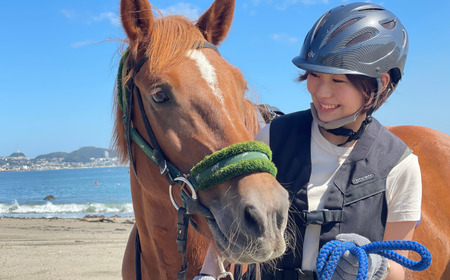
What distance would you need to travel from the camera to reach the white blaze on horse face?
1837 millimetres

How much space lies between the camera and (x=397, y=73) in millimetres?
2029

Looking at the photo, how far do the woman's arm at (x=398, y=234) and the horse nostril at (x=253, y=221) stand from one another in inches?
23.7

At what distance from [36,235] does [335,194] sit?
1160cm

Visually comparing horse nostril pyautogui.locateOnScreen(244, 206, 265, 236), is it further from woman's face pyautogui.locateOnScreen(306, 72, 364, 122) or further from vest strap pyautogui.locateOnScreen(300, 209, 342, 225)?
woman's face pyautogui.locateOnScreen(306, 72, 364, 122)

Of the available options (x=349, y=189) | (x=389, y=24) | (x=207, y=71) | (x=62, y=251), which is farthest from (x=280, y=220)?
(x=62, y=251)

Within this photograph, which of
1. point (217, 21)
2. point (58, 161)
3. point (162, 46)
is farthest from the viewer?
point (58, 161)

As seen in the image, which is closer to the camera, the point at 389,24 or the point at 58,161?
the point at 389,24

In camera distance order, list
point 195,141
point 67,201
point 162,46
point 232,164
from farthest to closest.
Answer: point 67,201, point 162,46, point 195,141, point 232,164

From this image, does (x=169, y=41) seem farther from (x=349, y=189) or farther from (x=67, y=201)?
(x=67, y=201)

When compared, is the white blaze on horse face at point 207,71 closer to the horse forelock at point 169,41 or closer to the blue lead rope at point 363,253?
the horse forelock at point 169,41

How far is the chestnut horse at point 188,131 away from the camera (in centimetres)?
145

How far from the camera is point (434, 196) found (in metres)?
2.74

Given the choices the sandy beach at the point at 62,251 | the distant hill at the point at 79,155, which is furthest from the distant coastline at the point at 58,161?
the sandy beach at the point at 62,251

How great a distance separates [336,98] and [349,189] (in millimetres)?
440
